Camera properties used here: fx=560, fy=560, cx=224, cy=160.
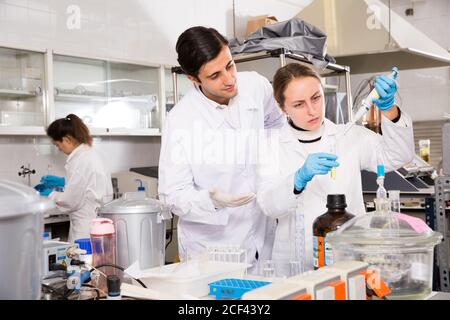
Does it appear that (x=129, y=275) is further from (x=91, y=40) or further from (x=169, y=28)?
(x=169, y=28)

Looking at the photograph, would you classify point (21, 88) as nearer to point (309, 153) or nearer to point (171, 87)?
point (171, 87)

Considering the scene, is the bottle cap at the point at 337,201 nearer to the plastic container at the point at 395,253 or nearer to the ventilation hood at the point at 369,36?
the plastic container at the point at 395,253

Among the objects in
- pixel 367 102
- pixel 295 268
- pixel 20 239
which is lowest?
pixel 295 268

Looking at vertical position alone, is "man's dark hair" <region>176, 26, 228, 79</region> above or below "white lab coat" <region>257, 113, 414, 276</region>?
above

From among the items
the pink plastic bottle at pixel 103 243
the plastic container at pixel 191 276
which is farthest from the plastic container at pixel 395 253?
the pink plastic bottle at pixel 103 243

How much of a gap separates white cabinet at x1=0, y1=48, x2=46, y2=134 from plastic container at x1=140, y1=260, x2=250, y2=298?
2.55 m

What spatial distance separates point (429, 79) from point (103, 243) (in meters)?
5.27

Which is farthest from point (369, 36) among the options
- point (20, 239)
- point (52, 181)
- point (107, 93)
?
point (20, 239)

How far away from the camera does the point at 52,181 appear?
3980 millimetres

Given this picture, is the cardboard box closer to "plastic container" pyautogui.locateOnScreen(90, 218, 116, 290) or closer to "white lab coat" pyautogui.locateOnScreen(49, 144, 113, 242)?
"white lab coat" pyautogui.locateOnScreen(49, 144, 113, 242)

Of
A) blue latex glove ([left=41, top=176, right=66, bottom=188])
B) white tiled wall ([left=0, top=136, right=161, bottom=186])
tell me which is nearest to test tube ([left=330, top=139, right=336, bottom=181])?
blue latex glove ([left=41, top=176, right=66, bottom=188])

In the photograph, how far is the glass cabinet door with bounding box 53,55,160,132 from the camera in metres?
4.05

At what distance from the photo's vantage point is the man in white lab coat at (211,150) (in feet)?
7.00
